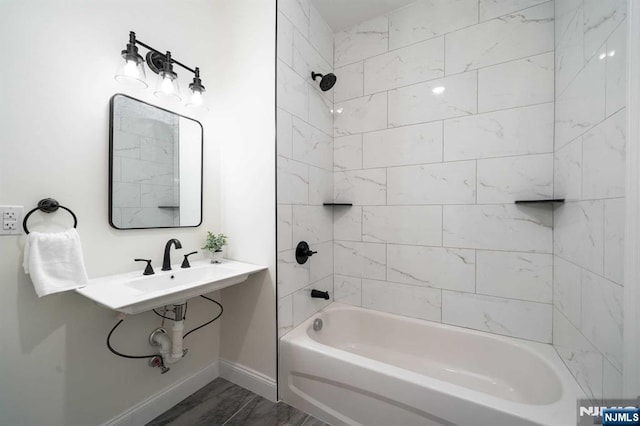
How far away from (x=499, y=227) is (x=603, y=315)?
0.73 m

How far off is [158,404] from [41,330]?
763 millimetres

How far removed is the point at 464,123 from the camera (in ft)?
5.49

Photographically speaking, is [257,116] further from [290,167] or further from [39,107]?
[39,107]

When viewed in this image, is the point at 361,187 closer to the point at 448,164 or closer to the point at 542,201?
the point at 448,164

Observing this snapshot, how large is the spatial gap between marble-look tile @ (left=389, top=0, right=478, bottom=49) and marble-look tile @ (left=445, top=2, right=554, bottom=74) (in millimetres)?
78

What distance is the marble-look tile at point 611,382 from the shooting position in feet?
2.75

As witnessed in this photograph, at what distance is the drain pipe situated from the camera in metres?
1.37

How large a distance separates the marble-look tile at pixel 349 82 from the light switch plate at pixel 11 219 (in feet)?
6.75

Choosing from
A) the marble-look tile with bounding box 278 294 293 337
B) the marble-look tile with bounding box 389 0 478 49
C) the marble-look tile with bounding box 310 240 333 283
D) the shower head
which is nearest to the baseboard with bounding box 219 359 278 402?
the marble-look tile with bounding box 278 294 293 337

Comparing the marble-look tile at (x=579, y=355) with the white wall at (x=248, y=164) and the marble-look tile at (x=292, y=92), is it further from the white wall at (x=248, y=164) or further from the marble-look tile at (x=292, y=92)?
the marble-look tile at (x=292, y=92)

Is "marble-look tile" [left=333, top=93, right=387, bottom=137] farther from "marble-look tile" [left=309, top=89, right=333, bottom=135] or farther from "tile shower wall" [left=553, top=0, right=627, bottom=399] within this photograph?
"tile shower wall" [left=553, top=0, right=627, bottom=399]

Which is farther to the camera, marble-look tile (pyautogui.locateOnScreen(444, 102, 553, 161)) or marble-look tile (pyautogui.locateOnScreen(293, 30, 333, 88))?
marble-look tile (pyautogui.locateOnScreen(293, 30, 333, 88))

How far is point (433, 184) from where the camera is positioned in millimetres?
1778
